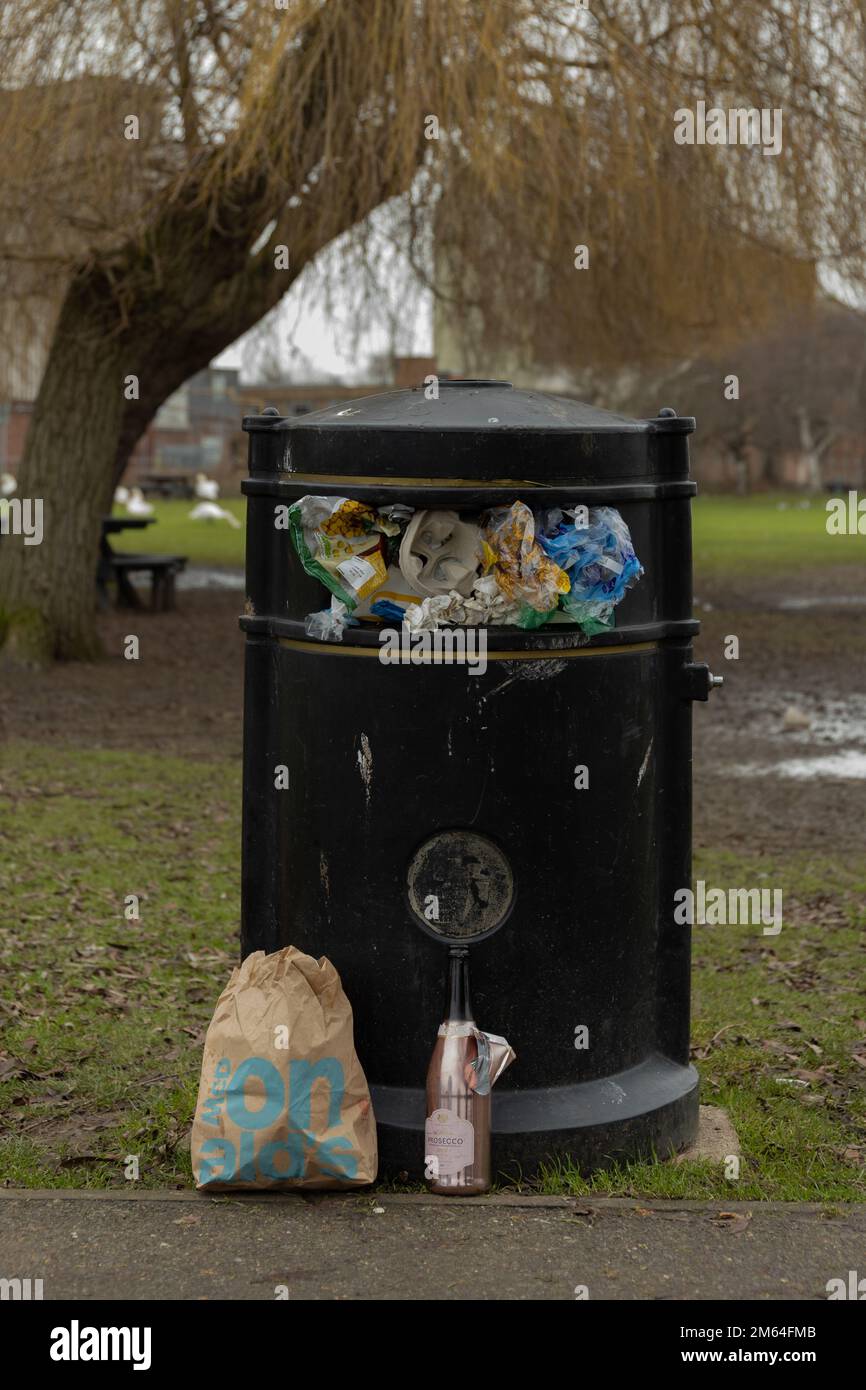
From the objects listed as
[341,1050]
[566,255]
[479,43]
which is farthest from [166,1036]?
[566,255]

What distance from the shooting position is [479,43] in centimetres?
1110

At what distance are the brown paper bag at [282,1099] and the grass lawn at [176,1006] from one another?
1.01 feet

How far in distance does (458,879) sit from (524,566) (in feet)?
2.45

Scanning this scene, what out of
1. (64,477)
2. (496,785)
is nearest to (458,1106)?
(496,785)

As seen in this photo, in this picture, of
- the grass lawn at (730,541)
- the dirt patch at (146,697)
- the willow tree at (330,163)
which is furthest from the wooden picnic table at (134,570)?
the grass lawn at (730,541)

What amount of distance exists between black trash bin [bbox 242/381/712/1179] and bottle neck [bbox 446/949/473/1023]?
0.06 metres

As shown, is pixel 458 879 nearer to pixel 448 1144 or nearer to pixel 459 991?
pixel 459 991

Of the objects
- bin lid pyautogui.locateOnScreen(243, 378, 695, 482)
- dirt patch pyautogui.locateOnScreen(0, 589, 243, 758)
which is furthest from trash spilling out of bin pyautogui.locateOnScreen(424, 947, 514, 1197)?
dirt patch pyautogui.locateOnScreen(0, 589, 243, 758)

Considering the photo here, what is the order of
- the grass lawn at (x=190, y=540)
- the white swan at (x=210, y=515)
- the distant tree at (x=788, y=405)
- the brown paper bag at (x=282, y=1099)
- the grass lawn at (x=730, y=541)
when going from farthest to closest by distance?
the distant tree at (x=788, y=405)
the white swan at (x=210, y=515)
the grass lawn at (x=190, y=540)
the grass lawn at (x=730, y=541)
the brown paper bag at (x=282, y=1099)

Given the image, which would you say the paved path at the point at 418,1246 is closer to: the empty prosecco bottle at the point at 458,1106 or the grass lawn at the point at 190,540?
the empty prosecco bottle at the point at 458,1106

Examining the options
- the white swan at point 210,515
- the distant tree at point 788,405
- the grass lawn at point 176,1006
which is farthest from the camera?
the distant tree at point 788,405

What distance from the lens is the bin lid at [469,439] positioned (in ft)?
13.3

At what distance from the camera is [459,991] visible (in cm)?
409

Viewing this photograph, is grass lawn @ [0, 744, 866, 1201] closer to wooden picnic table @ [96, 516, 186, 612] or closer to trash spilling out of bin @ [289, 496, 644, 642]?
trash spilling out of bin @ [289, 496, 644, 642]
